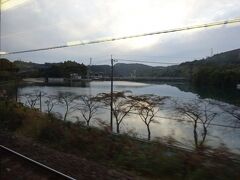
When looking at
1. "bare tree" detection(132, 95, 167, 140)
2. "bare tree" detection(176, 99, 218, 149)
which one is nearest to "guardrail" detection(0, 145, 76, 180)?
"bare tree" detection(176, 99, 218, 149)

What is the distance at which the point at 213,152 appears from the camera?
8.21 m

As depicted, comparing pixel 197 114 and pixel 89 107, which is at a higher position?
pixel 197 114

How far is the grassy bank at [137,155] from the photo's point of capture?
761 cm

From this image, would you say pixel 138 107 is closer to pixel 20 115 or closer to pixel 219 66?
pixel 219 66

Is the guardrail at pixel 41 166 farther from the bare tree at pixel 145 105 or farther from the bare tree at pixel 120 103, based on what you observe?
the bare tree at pixel 145 105

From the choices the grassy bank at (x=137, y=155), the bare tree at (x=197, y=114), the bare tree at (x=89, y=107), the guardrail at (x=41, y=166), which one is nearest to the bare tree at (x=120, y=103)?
the bare tree at (x=89, y=107)

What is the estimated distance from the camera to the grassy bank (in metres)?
7.61

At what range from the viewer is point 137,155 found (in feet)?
32.0

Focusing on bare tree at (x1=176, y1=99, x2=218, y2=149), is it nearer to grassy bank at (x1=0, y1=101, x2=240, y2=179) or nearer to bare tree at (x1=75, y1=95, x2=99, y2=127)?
bare tree at (x1=75, y1=95, x2=99, y2=127)

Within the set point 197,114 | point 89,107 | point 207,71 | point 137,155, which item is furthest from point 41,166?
point 207,71

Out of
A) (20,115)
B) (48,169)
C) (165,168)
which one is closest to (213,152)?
(165,168)

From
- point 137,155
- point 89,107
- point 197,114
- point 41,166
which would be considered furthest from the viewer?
point 89,107

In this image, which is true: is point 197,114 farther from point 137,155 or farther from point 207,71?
point 137,155

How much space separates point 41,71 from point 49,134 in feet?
163
